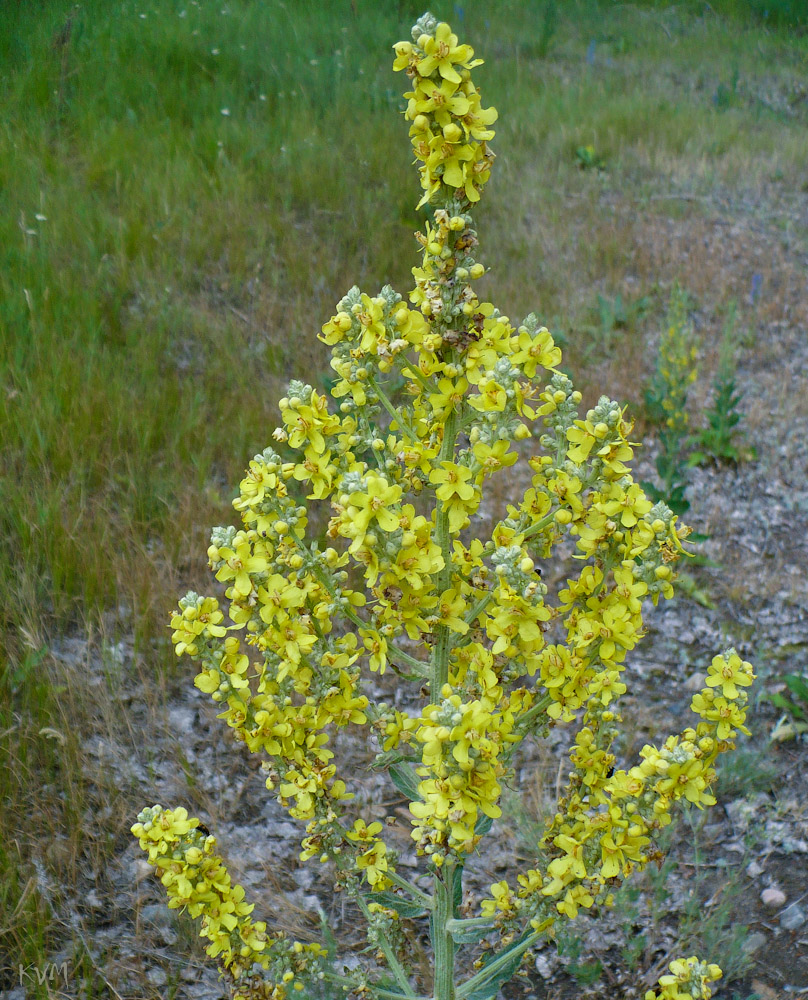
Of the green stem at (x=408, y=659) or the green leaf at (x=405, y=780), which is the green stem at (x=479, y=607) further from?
the green leaf at (x=405, y=780)

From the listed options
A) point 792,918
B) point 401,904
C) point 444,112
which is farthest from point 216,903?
point 792,918

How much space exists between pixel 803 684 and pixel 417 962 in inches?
68.6

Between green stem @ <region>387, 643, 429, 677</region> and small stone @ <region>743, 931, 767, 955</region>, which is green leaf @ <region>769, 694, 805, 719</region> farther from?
green stem @ <region>387, 643, 429, 677</region>

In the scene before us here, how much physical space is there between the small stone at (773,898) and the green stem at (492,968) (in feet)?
3.85

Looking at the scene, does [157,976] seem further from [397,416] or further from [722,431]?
[722,431]

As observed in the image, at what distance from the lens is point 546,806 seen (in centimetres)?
274

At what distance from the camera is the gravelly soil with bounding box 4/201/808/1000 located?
2.31m

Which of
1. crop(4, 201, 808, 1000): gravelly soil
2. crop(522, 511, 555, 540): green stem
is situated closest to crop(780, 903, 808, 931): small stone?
crop(4, 201, 808, 1000): gravelly soil

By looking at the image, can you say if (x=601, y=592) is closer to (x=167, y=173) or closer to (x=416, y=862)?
(x=416, y=862)

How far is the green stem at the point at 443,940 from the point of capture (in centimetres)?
173

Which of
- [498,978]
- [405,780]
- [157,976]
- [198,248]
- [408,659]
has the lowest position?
[157,976]

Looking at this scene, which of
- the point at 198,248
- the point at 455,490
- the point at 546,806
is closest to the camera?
the point at 455,490

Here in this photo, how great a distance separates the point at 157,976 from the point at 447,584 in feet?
4.95

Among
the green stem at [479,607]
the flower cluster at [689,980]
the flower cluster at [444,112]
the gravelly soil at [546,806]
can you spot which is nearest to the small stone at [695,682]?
the gravelly soil at [546,806]
